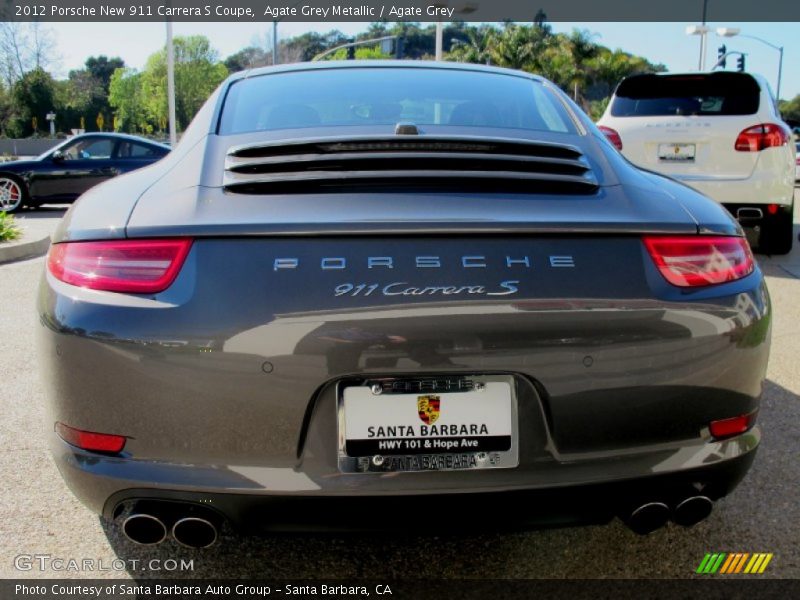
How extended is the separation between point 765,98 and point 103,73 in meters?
135

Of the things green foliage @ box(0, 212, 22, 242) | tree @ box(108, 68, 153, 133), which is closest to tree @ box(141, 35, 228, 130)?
tree @ box(108, 68, 153, 133)

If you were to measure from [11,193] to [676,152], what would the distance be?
11.1m

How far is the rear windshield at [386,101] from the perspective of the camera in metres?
2.57

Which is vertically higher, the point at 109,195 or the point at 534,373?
the point at 109,195

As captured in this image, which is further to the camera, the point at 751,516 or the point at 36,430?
the point at 36,430

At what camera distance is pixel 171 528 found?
1.90 m

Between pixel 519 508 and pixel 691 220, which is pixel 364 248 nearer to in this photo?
pixel 519 508

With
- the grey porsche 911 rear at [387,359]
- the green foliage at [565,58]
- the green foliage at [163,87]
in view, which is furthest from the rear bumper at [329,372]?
the green foliage at [163,87]

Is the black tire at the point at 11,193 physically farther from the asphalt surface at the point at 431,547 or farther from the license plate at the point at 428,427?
the license plate at the point at 428,427

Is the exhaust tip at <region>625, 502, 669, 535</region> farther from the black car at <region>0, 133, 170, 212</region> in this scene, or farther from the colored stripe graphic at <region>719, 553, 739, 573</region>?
the black car at <region>0, 133, 170, 212</region>

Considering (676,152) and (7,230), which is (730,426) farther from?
(7,230)

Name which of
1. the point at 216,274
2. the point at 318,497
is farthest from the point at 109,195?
the point at 318,497

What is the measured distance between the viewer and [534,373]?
1.81 meters

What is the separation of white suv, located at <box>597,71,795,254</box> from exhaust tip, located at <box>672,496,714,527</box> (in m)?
6.00
